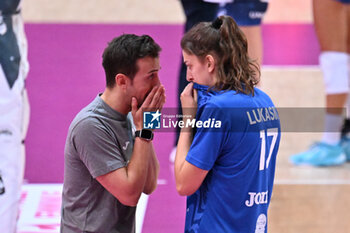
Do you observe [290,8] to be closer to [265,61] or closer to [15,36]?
[265,61]

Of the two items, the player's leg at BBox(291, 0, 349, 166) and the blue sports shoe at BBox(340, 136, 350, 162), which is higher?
the player's leg at BBox(291, 0, 349, 166)

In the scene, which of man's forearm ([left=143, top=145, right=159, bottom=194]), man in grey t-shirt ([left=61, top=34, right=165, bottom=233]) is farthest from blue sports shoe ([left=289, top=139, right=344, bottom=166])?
man in grey t-shirt ([left=61, top=34, right=165, bottom=233])

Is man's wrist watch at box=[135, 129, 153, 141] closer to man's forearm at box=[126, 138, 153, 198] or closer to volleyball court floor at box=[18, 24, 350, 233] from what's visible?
man's forearm at box=[126, 138, 153, 198]

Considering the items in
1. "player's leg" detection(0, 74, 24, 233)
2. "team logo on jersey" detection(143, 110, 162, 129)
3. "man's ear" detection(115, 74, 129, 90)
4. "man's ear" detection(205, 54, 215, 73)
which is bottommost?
"player's leg" detection(0, 74, 24, 233)

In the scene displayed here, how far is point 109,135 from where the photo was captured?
1931 millimetres

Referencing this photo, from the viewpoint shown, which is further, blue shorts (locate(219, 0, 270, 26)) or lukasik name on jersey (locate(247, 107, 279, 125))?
blue shorts (locate(219, 0, 270, 26))

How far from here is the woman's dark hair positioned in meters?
1.82

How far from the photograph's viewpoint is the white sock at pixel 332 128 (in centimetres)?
371

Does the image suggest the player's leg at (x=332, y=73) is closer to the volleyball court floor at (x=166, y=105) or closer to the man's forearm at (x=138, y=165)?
the volleyball court floor at (x=166, y=105)

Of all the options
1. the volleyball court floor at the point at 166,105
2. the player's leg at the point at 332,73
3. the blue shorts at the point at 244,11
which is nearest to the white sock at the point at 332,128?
the player's leg at the point at 332,73

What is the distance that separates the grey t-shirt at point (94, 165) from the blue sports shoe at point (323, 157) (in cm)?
199

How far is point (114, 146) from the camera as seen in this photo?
194 cm

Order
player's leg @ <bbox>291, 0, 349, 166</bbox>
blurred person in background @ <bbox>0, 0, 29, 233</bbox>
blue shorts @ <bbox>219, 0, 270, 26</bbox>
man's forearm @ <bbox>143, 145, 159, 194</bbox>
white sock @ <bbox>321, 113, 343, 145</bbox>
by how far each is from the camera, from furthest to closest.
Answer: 1. white sock @ <bbox>321, 113, 343, 145</bbox>
2. player's leg @ <bbox>291, 0, 349, 166</bbox>
3. blue shorts @ <bbox>219, 0, 270, 26</bbox>
4. blurred person in background @ <bbox>0, 0, 29, 233</bbox>
5. man's forearm @ <bbox>143, 145, 159, 194</bbox>

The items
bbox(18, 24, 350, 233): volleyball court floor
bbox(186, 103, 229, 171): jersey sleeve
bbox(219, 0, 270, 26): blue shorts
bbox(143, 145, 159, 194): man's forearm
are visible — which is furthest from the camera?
bbox(219, 0, 270, 26): blue shorts
